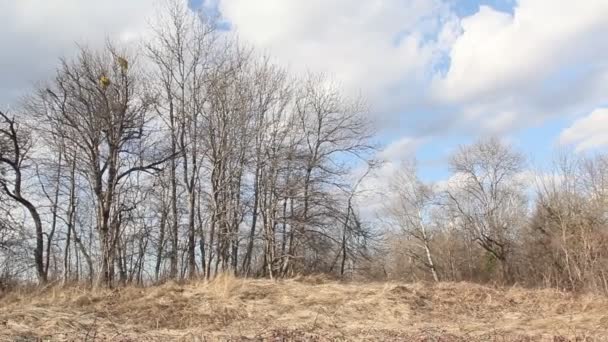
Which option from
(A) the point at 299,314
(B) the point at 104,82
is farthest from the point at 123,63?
(A) the point at 299,314

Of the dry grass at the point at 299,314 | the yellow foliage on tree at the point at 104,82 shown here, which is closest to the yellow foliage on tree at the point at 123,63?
the yellow foliage on tree at the point at 104,82

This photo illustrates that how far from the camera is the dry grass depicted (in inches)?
363

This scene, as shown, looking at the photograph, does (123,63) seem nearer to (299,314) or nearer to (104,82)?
(104,82)

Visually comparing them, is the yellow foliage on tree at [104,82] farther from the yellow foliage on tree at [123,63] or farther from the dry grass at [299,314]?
the dry grass at [299,314]

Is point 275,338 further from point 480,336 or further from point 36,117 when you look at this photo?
point 36,117

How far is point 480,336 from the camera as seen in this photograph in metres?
9.40

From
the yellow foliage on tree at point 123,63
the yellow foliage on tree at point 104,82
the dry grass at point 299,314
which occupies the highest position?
the yellow foliage on tree at point 123,63

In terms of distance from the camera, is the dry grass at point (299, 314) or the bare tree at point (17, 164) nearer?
the dry grass at point (299, 314)

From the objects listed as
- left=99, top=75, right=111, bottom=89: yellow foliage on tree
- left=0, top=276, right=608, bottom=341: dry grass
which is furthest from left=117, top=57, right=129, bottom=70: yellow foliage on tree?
left=0, top=276, right=608, bottom=341: dry grass

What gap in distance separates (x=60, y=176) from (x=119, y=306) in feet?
59.5

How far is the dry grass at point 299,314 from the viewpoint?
9.23m

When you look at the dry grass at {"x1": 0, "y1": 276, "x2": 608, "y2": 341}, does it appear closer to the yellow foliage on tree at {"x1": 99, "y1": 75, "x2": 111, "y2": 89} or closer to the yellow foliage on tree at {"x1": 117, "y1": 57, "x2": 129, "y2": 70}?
the yellow foliage on tree at {"x1": 99, "y1": 75, "x2": 111, "y2": 89}

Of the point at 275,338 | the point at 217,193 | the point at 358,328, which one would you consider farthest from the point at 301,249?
the point at 275,338

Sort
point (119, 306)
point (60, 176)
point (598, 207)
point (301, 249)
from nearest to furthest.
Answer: point (119, 306) < point (301, 249) < point (60, 176) < point (598, 207)
